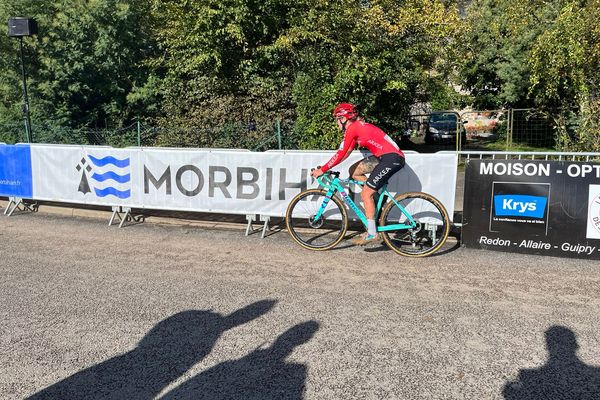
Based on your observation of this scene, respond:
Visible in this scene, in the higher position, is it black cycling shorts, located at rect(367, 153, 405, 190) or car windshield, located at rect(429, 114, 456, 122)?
car windshield, located at rect(429, 114, 456, 122)

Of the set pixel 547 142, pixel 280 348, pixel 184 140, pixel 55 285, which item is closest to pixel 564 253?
pixel 280 348

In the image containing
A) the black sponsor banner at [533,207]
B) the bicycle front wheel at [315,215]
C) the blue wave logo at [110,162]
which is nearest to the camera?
the black sponsor banner at [533,207]

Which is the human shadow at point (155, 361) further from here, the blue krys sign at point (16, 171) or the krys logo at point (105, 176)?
the blue krys sign at point (16, 171)

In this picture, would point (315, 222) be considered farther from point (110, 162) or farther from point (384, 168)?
point (110, 162)

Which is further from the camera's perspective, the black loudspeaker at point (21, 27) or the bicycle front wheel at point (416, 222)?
the black loudspeaker at point (21, 27)

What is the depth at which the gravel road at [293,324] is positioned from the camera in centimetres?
375

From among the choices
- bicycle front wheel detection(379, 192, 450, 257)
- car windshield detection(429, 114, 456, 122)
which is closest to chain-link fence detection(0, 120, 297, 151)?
bicycle front wheel detection(379, 192, 450, 257)

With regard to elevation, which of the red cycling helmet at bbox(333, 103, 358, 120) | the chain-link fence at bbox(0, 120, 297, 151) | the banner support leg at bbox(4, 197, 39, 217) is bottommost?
the banner support leg at bbox(4, 197, 39, 217)

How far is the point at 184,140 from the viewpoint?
12930 millimetres

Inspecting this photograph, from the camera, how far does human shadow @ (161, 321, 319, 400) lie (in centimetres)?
360

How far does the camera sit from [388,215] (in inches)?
280

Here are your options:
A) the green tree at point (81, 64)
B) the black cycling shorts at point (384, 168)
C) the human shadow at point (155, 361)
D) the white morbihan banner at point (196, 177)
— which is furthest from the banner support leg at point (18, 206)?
the black cycling shorts at point (384, 168)

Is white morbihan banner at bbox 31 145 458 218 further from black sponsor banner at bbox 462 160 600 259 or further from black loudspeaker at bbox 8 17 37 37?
black loudspeaker at bbox 8 17 37 37

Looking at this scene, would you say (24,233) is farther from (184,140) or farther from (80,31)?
(80,31)
